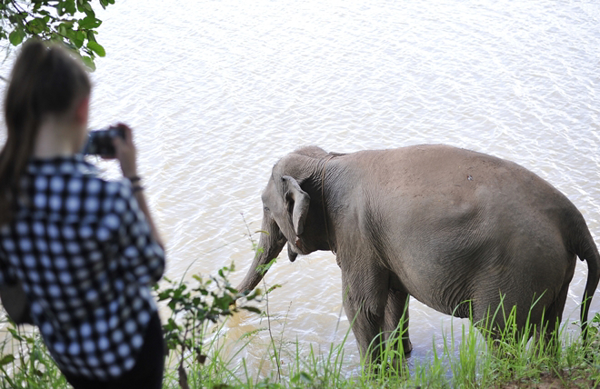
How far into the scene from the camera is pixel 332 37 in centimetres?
1076

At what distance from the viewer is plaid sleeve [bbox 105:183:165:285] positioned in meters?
1.49

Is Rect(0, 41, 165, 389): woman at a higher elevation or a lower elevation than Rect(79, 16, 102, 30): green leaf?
lower

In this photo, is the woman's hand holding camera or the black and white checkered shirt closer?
the black and white checkered shirt

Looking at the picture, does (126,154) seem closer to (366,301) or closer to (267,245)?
(366,301)

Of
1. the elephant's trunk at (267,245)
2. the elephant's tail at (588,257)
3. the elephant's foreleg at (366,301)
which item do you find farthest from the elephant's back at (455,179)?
the elephant's trunk at (267,245)

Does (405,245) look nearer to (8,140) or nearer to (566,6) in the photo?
(8,140)

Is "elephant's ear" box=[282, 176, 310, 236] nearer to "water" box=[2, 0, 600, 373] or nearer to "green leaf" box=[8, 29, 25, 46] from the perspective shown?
"water" box=[2, 0, 600, 373]

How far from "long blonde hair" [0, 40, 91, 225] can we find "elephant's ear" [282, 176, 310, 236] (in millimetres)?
2319

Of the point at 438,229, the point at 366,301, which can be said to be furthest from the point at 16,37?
the point at 366,301

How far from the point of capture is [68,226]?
146 cm

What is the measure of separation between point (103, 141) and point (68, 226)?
38 cm

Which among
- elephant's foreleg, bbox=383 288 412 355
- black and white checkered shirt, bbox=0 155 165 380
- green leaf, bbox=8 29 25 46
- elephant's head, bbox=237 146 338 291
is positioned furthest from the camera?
elephant's foreleg, bbox=383 288 412 355

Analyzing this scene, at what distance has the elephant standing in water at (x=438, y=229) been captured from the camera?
10.3 feet

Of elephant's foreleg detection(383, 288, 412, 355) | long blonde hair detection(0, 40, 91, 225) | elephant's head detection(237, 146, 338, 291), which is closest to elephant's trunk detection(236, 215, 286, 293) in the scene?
elephant's head detection(237, 146, 338, 291)
